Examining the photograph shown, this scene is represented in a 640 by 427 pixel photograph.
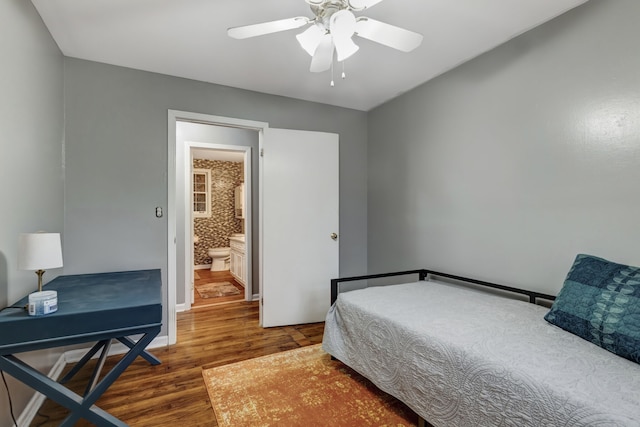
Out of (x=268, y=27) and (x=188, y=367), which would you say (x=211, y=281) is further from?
(x=268, y=27)

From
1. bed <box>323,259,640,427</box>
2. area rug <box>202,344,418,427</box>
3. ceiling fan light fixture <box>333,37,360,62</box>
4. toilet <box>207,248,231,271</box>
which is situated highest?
ceiling fan light fixture <box>333,37,360,62</box>

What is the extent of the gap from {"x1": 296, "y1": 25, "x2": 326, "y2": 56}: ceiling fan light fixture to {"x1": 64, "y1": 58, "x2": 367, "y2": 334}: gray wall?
4.97 feet

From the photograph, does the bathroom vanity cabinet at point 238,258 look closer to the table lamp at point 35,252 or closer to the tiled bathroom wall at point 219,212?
the tiled bathroom wall at point 219,212

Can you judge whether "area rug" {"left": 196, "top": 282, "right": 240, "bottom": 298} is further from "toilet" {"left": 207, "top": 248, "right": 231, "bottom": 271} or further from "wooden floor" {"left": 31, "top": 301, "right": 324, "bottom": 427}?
"toilet" {"left": 207, "top": 248, "right": 231, "bottom": 271}

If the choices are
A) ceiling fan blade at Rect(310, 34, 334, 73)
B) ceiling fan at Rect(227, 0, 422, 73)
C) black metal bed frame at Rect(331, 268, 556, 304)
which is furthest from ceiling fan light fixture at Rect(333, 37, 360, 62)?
black metal bed frame at Rect(331, 268, 556, 304)

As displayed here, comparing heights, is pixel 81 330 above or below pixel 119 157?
below

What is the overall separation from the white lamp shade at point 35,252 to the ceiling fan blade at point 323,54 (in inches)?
66.0

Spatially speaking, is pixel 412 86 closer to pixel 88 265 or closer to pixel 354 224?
pixel 354 224

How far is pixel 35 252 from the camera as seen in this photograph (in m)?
1.38

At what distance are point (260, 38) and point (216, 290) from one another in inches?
141

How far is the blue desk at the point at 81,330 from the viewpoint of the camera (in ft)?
4.14

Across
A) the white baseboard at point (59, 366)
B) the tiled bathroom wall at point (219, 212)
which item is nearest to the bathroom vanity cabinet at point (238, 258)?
the tiled bathroom wall at point (219, 212)

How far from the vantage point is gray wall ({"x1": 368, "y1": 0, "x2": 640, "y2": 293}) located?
1678 mm

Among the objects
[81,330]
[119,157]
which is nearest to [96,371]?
[81,330]
